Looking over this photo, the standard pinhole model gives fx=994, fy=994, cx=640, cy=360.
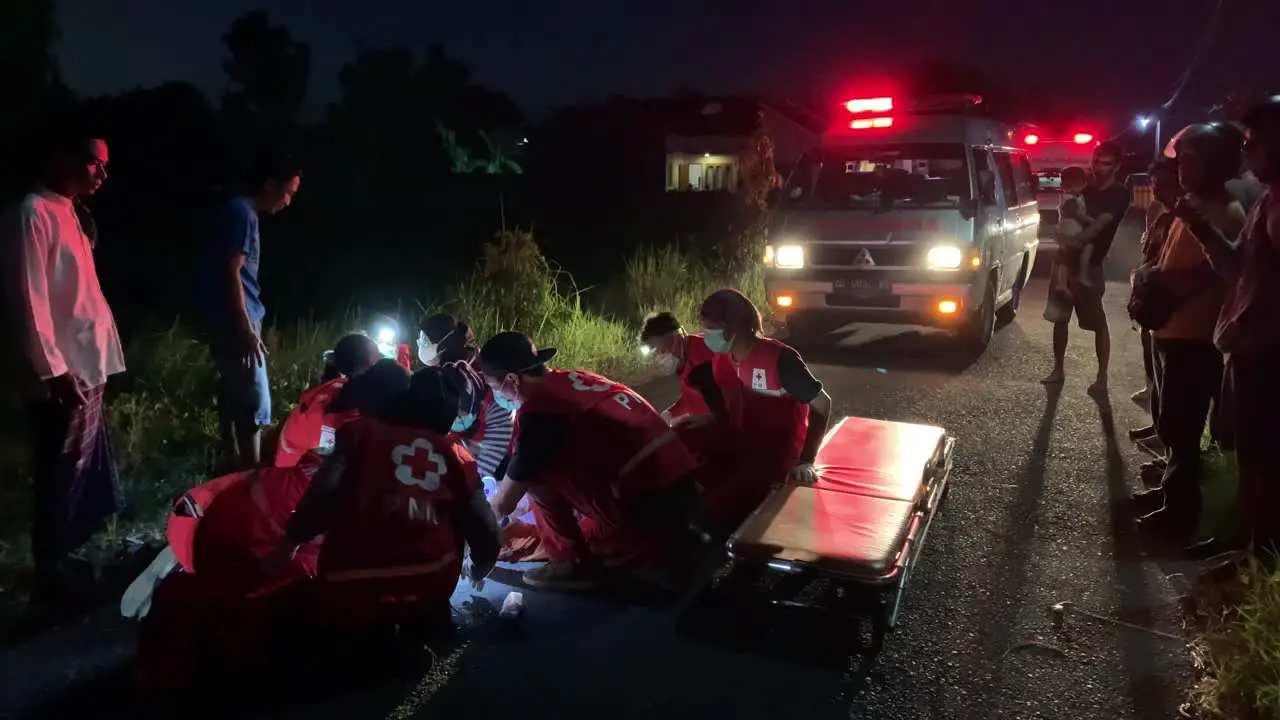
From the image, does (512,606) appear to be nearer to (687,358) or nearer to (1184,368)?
(687,358)

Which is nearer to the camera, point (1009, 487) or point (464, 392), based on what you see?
point (464, 392)

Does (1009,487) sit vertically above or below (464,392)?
below

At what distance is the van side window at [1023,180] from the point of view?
36.5ft

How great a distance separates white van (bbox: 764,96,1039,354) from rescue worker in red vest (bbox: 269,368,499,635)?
20.1 ft

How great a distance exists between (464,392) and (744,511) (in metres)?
1.47

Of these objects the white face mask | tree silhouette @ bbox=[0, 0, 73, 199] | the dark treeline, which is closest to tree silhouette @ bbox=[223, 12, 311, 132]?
the dark treeline

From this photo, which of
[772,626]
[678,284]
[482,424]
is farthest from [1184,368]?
[678,284]

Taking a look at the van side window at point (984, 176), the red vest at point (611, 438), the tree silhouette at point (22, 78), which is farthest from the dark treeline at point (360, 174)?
the van side window at point (984, 176)

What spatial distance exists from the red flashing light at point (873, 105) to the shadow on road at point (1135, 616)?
15.5 ft

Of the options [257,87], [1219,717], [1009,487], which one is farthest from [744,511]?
[257,87]

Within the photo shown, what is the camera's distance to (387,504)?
336 cm

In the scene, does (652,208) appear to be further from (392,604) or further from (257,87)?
(392,604)

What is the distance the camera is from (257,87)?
3030 centimetres

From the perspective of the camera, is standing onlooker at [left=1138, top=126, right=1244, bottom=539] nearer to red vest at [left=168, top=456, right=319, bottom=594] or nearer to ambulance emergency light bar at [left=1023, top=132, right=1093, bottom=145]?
red vest at [left=168, top=456, right=319, bottom=594]
